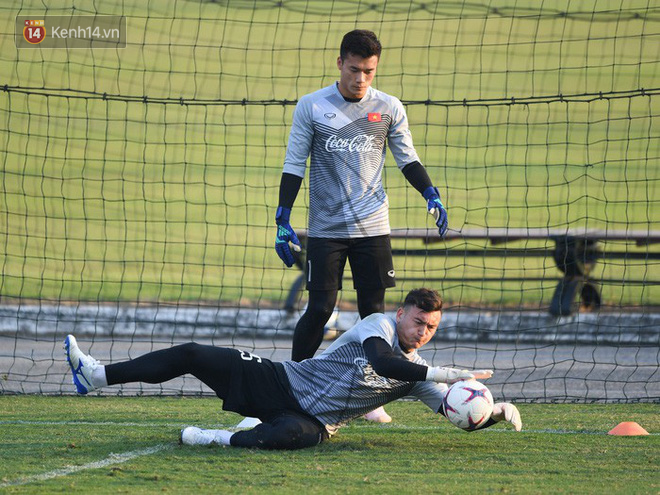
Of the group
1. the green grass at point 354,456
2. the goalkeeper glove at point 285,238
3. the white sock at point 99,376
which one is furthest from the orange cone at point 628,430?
the white sock at point 99,376

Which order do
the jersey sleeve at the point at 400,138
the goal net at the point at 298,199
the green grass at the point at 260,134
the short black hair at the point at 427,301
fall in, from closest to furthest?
1. the short black hair at the point at 427,301
2. the jersey sleeve at the point at 400,138
3. the goal net at the point at 298,199
4. the green grass at the point at 260,134

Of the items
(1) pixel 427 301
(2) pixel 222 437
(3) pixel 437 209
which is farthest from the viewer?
(3) pixel 437 209

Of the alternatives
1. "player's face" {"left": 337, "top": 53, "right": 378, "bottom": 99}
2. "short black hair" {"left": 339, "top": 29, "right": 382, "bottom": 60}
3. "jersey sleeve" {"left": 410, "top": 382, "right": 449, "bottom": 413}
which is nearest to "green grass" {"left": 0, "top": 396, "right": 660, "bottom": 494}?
"jersey sleeve" {"left": 410, "top": 382, "right": 449, "bottom": 413}

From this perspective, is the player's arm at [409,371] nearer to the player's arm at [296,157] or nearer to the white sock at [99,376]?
the player's arm at [296,157]

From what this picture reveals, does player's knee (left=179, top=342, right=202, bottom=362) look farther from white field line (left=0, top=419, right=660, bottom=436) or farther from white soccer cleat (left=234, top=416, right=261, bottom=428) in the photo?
white field line (left=0, top=419, right=660, bottom=436)

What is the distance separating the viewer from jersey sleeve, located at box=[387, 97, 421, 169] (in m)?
5.42

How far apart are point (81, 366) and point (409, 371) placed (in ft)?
5.27

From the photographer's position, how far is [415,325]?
4559 mm

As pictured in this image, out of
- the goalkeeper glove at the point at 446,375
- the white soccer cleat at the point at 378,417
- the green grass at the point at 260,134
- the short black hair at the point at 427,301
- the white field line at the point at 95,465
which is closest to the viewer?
the white field line at the point at 95,465

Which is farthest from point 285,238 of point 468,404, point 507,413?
point 507,413

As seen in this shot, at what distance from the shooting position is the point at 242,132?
23.2 metres

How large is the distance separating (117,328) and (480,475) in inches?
229

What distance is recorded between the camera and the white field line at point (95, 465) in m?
3.94

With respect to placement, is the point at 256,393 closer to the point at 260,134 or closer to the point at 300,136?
the point at 300,136
